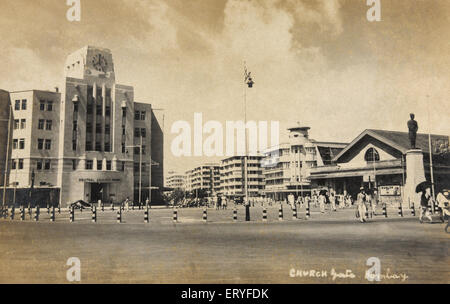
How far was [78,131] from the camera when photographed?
1838cm

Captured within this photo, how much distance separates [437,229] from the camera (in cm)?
1267

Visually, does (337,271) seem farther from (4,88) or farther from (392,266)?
(4,88)

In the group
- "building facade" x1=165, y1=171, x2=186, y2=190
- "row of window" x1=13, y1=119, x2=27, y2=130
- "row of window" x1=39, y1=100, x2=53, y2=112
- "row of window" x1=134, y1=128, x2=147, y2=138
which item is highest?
"row of window" x1=39, y1=100, x2=53, y2=112

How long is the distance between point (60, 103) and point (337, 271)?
15622 mm

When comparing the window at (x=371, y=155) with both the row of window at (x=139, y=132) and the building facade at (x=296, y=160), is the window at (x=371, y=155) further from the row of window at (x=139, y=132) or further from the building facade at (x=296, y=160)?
the row of window at (x=139, y=132)

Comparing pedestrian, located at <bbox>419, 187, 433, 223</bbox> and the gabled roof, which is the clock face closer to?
the gabled roof

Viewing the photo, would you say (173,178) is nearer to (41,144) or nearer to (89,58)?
(41,144)

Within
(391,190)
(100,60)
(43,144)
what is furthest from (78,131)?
(391,190)

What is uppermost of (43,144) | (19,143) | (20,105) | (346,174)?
(20,105)

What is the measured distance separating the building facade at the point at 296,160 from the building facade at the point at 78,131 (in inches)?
275

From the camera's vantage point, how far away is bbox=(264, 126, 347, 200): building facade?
18541mm

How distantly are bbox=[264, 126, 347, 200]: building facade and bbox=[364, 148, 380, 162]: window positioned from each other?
92.0 inches

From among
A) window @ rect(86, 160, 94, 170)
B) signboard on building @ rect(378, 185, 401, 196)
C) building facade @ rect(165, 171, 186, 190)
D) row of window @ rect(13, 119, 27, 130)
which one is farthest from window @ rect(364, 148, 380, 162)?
row of window @ rect(13, 119, 27, 130)

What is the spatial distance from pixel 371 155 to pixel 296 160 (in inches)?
330
